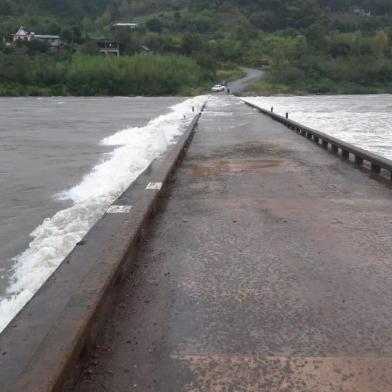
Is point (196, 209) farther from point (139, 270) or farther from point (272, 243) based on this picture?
point (139, 270)

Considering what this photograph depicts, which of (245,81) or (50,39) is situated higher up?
(50,39)

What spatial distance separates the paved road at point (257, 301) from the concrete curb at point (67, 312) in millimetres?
150

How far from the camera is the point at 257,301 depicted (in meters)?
3.91

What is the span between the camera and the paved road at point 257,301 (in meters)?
2.98

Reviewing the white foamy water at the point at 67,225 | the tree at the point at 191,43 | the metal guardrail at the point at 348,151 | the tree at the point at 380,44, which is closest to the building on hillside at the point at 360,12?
the tree at the point at 380,44

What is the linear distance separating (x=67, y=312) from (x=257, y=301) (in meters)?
1.29

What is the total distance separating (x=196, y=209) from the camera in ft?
22.6

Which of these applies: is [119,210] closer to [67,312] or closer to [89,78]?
[67,312]

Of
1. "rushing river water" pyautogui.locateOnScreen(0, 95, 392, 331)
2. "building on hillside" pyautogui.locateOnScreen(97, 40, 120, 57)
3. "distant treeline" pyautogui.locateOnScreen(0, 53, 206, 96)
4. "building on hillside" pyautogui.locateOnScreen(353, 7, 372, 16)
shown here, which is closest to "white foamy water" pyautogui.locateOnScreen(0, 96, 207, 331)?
"rushing river water" pyautogui.locateOnScreen(0, 95, 392, 331)

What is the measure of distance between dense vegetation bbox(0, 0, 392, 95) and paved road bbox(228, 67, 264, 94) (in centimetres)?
243

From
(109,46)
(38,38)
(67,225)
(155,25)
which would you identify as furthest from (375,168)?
(155,25)

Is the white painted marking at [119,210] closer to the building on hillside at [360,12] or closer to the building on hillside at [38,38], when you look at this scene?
the building on hillside at [38,38]

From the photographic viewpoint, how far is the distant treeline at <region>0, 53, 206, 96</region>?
88875 mm

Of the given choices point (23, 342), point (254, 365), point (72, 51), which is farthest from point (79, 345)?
point (72, 51)
